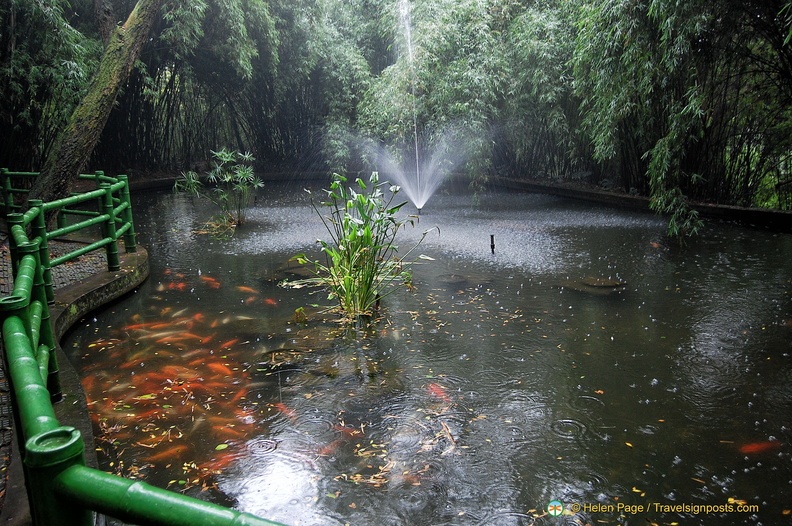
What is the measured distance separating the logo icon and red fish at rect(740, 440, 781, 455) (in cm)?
97

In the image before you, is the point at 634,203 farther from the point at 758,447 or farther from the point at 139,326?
the point at 139,326

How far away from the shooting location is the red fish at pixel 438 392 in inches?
127

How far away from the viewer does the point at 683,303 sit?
4.84 meters

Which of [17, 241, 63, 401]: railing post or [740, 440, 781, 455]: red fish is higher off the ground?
[17, 241, 63, 401]: railing post

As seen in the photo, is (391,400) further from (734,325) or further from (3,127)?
(3,127)

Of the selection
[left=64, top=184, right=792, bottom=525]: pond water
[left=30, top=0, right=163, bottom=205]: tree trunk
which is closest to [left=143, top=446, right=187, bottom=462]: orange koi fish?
[left=64, top=184, right=792, bottom=525]: pond water

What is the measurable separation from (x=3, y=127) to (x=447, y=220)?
23.2 feet

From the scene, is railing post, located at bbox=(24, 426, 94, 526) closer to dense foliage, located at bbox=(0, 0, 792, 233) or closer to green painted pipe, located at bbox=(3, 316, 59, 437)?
green painted pipe, located at bbox=(3, 316, 59, 437)

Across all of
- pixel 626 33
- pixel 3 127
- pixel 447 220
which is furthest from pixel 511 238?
pixel 3 127

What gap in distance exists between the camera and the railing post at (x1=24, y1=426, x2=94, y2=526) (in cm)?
85

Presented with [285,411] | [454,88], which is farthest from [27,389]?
[454,88]

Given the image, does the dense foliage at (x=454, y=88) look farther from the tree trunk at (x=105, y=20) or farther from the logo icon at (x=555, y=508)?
the logo icon at (x=555, y=508)

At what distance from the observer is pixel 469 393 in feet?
10.8

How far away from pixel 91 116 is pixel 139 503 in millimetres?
7019
